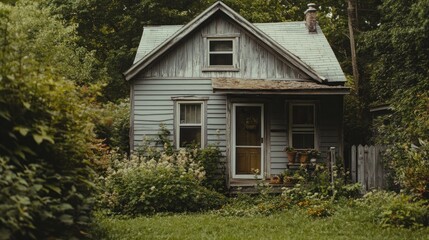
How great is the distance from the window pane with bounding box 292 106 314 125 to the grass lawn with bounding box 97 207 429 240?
17.9 feet

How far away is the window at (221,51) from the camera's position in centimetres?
1714

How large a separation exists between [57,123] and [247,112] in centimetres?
1078

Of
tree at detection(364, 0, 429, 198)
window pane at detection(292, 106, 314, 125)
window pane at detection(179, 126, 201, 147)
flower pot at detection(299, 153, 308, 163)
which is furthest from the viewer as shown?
window pane at detection(179, 126, 201, 147)

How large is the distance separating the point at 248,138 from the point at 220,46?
3.64 m

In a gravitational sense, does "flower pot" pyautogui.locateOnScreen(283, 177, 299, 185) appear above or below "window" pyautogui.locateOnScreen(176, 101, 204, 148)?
below

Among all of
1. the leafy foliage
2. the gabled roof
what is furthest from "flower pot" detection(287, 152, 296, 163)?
the leafy foliage

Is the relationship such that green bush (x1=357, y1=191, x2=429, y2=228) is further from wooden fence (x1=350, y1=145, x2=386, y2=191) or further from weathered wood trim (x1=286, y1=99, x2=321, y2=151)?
weathered wood trim (x1=286, y1=99, x2=321, y2=151)

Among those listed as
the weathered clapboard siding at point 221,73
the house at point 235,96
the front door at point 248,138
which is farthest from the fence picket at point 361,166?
the weathered clapboard siding at point 221,73

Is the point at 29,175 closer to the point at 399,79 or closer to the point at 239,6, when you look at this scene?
the point at 399,79

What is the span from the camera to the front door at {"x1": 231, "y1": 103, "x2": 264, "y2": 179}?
52.1ft

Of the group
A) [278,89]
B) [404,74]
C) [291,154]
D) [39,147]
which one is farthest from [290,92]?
[39,147]

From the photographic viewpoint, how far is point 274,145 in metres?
16.1

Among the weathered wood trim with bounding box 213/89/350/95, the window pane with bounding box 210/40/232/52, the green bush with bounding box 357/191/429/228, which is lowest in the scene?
the green bush with bounding box 357/191/429/228

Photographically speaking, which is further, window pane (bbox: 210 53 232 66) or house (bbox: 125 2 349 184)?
window pane (bbox: 210 53 232 66)
